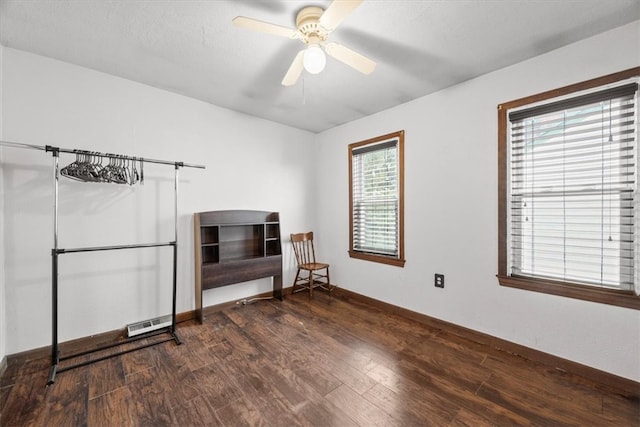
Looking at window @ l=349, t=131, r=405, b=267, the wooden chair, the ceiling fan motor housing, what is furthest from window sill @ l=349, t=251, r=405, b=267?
the ceiling fan motor housing

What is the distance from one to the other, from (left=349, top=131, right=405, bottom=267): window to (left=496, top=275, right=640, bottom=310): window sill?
1081 millimetres

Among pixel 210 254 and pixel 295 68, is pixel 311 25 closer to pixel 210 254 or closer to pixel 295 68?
pixel 295 68

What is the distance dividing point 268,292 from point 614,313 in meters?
3.26

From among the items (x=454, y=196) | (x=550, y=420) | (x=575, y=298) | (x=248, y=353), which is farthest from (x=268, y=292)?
(x=575, y=298)

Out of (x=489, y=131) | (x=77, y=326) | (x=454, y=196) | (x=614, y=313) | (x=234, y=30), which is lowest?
(x=77, y=326)

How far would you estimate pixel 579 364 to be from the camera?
6.10 ft

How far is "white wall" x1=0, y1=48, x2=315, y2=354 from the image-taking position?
1997mm

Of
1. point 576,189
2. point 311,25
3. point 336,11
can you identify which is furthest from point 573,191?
point 311,25

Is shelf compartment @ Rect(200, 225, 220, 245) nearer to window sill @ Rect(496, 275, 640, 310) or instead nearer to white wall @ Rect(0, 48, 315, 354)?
white wall @ Rect(0, 48, 315, 354)

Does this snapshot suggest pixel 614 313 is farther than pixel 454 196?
No

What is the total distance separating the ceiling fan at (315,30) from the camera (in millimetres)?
1386

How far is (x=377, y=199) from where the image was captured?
331 centimetres

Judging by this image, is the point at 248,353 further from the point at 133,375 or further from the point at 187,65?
the point at 187,65

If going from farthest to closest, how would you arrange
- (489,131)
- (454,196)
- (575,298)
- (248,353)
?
(454,196) < (489,131) < (248,353) < (575,298)
